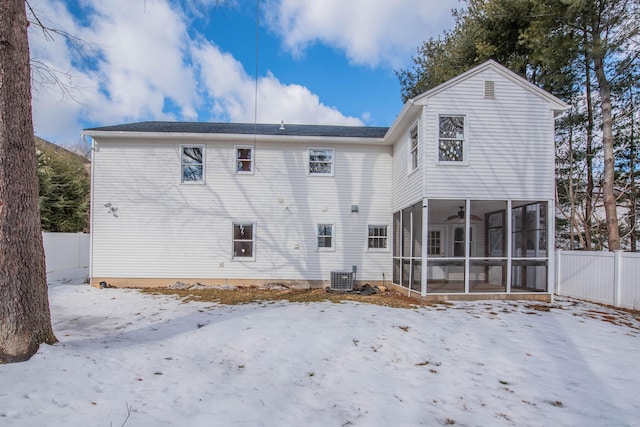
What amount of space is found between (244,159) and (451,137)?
649 cm

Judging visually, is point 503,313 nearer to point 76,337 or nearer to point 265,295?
point 265,295

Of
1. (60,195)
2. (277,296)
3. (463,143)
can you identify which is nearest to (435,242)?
(463,143)

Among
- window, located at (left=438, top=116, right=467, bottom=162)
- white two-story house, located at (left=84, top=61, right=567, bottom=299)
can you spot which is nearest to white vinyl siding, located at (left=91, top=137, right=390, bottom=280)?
white two-story house, located at (left=84, top=61, right=567, bottom=299)

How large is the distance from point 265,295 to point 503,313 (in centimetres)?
596

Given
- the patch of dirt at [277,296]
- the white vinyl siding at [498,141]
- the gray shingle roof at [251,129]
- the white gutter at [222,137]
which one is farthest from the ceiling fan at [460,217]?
the gray shingle roof at [251,129]

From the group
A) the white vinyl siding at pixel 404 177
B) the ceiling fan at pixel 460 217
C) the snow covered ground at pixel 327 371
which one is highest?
the white vinyl siding at pixel 404 177

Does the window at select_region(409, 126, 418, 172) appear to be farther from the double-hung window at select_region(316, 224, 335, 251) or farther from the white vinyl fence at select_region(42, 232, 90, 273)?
the white vinyl fence at select_region(42, 232, 90, 273)

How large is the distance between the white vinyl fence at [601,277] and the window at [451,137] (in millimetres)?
4426

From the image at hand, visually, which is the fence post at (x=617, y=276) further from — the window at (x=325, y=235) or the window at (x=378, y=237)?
the window at (x=325, y=235)

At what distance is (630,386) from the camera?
3727mm

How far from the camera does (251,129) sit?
12.1m

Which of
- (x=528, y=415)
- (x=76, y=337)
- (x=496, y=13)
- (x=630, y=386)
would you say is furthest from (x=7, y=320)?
(x=496, y=13)

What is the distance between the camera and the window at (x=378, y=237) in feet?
36.6

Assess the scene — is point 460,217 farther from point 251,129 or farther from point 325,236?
point 251,129
